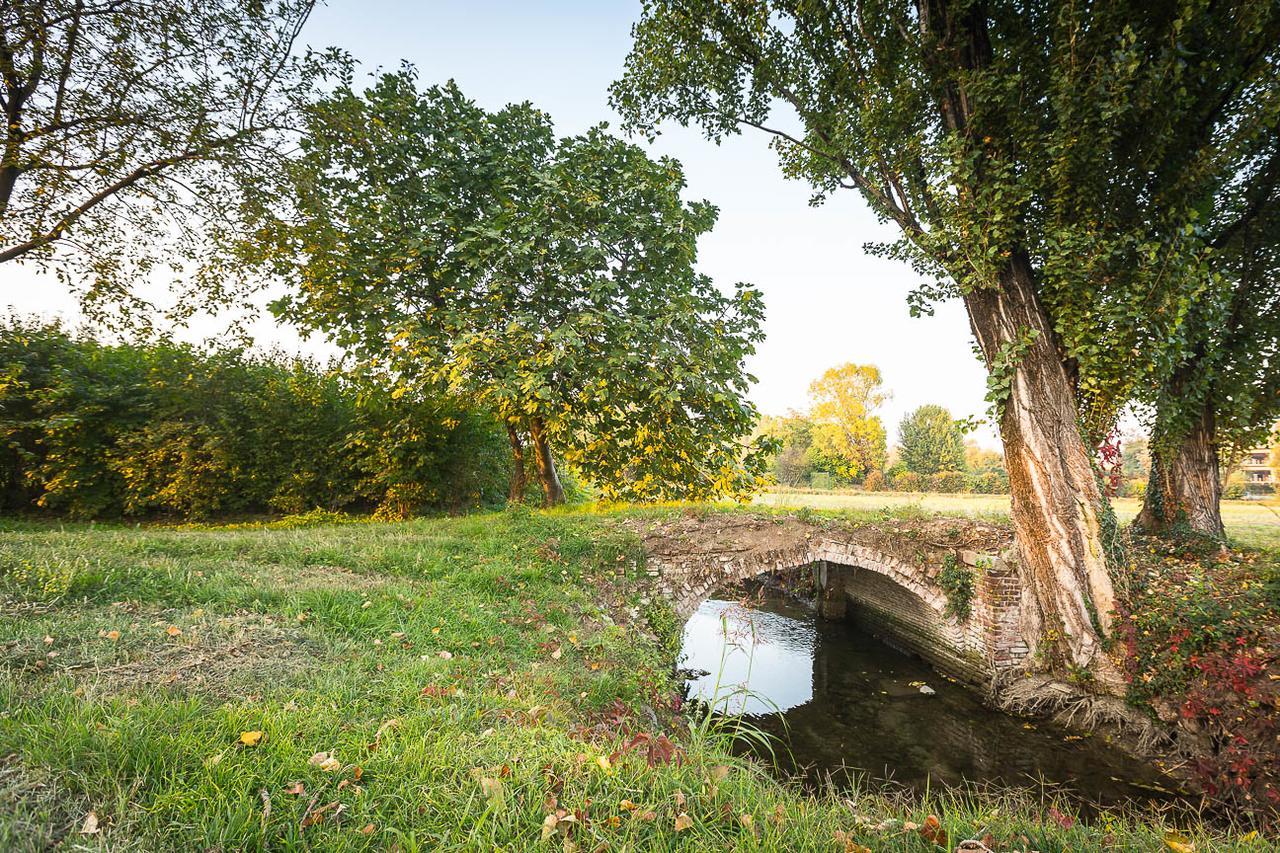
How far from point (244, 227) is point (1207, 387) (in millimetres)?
14202

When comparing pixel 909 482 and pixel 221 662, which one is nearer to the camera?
pixel 221 662

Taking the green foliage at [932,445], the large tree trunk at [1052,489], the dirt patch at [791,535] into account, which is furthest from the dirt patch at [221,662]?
the green foliage at [932,445]

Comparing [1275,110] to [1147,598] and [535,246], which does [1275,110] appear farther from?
[535,246]

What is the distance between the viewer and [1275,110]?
16.2 feet

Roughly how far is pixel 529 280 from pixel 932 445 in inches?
1518

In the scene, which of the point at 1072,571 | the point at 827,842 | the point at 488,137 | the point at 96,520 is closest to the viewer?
the point at 827,842

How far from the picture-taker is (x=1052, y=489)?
6.38 metres

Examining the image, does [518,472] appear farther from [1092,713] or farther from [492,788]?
[1092,713]

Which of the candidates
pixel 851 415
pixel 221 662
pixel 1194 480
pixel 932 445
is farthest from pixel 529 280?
pixel 932 445

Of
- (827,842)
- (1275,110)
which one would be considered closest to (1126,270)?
(1275,110)

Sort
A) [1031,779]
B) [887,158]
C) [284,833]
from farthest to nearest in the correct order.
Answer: [887,158], [1031,779], [284,833]

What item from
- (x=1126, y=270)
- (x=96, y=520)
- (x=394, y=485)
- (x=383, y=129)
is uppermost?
(x=383, y=129)

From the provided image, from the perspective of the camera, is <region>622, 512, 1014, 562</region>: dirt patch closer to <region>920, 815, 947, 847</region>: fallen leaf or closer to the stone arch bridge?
the stone arch bridge

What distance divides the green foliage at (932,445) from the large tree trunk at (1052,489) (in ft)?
111
